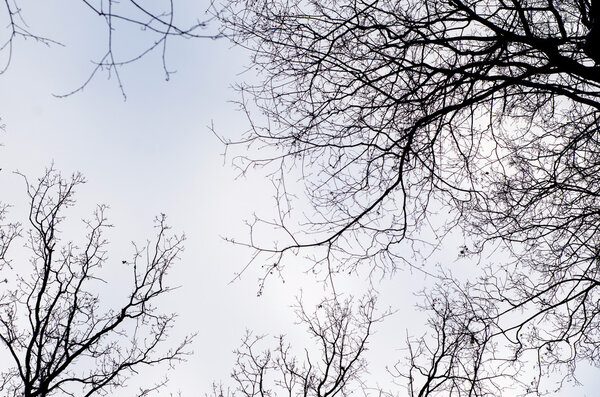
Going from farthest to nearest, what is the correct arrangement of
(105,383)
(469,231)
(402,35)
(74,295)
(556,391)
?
(74,295) < (105,383) < (556,391) < (469,231) < (402,35)

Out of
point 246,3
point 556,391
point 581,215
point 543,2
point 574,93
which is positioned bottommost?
point 556,391

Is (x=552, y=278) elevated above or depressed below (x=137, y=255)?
below

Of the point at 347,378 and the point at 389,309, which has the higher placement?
the point at 389,309

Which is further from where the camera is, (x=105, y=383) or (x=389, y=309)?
(x=389, y=309)

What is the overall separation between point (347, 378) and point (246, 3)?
848 centimetres

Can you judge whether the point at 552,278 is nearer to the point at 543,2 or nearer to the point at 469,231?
the point at 469,231

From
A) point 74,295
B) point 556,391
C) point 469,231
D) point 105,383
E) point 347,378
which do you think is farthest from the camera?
point 347,378

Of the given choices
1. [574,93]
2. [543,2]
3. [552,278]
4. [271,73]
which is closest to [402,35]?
[271,73]

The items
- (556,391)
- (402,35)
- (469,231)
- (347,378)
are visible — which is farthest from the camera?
(347,378)

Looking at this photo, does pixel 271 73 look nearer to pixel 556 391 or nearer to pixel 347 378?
pixel 556 391

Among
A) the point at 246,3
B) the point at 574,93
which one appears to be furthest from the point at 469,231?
the point at 246,3

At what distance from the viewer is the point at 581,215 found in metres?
5.78

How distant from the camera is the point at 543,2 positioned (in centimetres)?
581

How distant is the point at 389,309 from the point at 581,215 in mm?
5957
